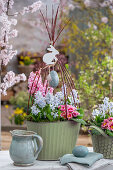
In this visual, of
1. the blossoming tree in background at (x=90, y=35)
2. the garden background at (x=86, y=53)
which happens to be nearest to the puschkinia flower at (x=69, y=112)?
the garden background at (x=86, y=53)

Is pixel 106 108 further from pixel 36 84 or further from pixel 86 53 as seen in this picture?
pixel 86 53

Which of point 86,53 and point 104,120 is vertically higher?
point 86,53

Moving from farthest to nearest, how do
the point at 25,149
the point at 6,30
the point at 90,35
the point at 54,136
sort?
the point at 90,35 < the point at 6,30 < the point at 54,136 < the point at 25,149

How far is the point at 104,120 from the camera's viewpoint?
4.76 feet

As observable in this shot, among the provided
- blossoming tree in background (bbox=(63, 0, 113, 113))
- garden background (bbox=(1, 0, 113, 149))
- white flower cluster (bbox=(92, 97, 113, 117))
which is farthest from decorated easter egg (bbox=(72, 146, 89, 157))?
blossoming tree in background (bbox=(63, 0, 113, 113))

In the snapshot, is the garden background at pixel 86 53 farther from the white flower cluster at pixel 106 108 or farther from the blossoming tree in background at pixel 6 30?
the white flower cluster at pixel 106 108

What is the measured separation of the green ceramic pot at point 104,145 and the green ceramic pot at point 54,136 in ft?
0.44

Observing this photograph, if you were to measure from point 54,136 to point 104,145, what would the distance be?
0.82ft

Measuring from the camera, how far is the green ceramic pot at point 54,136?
1.40m

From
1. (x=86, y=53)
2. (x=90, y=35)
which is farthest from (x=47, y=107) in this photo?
(x=86, y=53)

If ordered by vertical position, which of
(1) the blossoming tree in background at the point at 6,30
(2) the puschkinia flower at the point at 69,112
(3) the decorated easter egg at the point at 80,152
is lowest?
(3) the decorated easter egg at the point at 80,152

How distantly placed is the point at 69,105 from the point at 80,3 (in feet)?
13.6

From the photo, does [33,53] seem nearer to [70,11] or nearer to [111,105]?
[70,11]

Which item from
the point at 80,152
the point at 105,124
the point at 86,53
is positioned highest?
the point at 86,53
